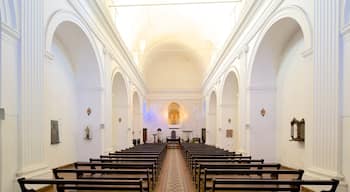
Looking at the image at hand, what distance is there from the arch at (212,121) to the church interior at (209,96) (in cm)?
10

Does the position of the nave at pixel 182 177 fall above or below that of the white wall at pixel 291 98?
below

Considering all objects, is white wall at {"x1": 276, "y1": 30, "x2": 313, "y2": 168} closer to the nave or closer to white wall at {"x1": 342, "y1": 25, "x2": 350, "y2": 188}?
the nave

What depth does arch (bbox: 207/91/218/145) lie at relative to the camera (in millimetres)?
19828

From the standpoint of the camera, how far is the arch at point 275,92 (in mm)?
8484

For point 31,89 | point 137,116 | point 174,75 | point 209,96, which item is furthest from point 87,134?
point 174,75

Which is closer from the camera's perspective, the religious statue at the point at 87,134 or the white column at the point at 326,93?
the white column at the point at 326,93

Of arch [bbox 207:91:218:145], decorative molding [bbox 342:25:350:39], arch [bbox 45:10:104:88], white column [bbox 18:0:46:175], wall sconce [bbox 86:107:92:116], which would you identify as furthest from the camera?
arch [bbox 207:91:218:145]

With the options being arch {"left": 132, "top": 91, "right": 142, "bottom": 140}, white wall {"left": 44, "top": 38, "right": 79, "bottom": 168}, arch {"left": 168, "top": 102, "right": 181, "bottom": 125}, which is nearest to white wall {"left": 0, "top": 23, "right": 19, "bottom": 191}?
white wall {"left": 44, "top": 38, "right": 79, "bottom": 168}

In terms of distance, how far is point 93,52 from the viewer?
30.5ft

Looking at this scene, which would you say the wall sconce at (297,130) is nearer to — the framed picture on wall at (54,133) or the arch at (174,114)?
the framed picture on wall at (54,133)

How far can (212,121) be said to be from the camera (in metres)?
20.2

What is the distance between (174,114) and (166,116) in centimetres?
83

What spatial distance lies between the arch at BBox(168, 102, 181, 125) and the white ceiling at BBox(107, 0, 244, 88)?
23.1 ft

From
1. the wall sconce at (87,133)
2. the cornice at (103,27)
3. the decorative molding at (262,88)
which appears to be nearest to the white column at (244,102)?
the decorative molding at (262,88)
